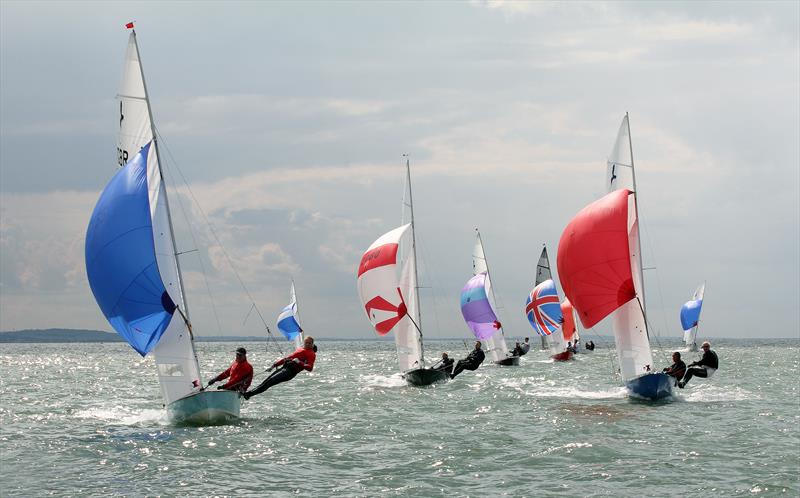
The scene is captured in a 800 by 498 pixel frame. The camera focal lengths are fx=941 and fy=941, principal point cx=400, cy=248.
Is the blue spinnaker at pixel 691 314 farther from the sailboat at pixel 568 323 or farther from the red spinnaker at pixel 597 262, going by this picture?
the red spinnaker at pixel 597 262

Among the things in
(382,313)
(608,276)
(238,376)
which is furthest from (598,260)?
(238,376)

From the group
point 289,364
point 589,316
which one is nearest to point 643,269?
point 589,316

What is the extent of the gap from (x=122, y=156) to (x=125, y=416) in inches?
234

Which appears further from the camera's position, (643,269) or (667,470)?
(643,269)

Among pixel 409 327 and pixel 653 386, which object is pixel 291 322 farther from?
pixel 653 386

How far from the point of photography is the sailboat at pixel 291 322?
201 ft

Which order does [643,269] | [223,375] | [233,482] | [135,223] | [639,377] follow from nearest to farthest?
1. [233,482]
2. [135,223]
3. [223,375]
4. [639,377]
5. [643,269]

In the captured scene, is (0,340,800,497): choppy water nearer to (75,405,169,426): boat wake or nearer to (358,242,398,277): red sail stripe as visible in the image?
(75,405,169,426): boat wake

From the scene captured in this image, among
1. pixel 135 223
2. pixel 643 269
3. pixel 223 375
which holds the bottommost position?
pixel 223 375

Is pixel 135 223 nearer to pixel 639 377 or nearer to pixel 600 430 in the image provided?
pixel 600 430

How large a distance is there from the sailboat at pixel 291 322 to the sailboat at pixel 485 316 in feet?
59.7

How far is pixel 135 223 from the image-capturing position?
17812 mm

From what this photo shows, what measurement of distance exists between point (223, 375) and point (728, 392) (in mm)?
16010

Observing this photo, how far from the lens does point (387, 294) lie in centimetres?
2977
